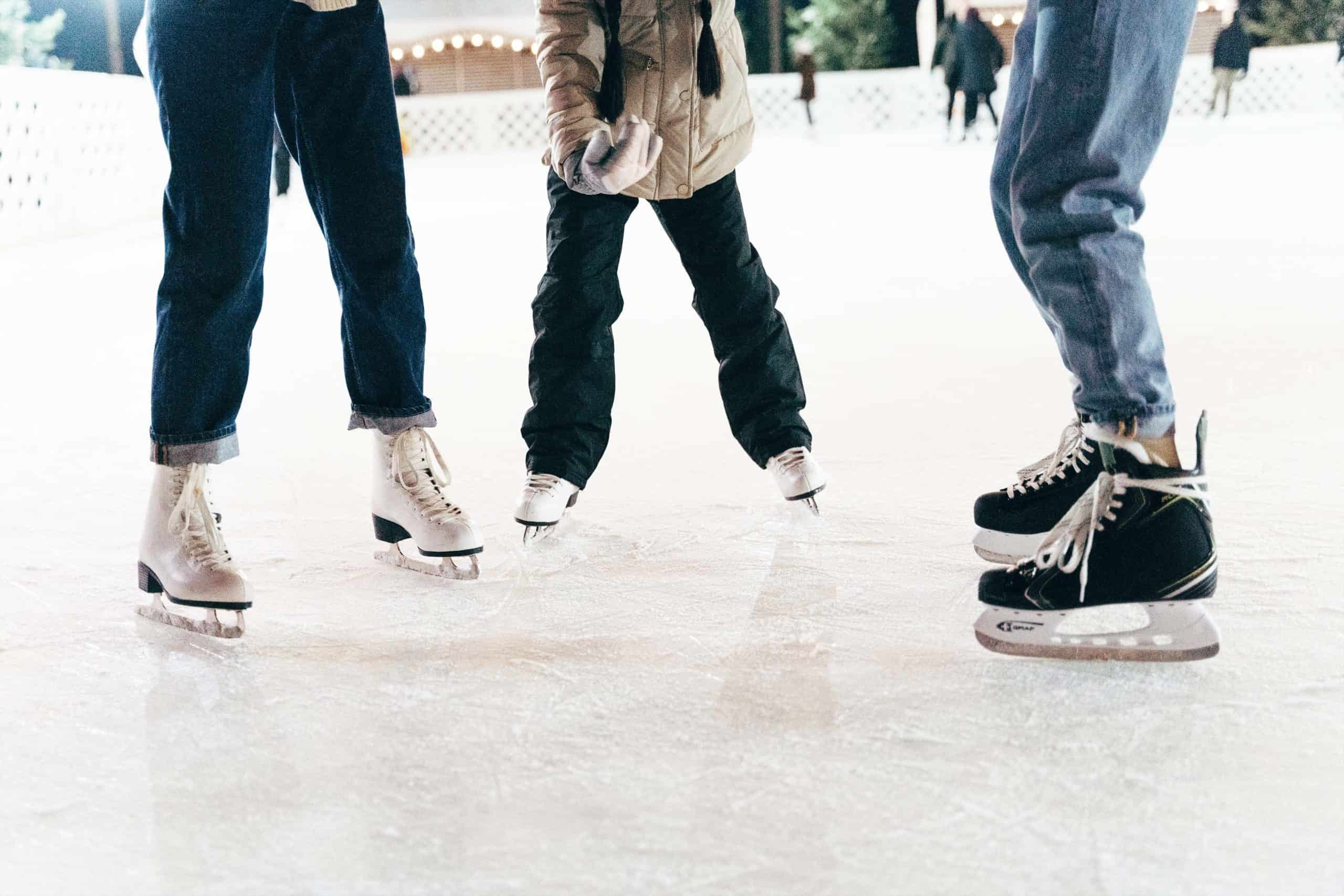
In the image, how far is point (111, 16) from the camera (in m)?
10.4

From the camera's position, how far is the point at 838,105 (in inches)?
494

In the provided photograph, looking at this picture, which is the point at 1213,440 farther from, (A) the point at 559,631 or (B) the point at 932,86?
(B) the point at 932,86

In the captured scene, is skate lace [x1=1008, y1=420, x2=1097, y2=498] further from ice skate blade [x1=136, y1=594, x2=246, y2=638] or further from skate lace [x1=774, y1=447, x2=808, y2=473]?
ice skate blade [x1=136, y1=594, x2=246, y2=638]

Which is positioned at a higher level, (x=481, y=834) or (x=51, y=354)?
(x=481, y=834)

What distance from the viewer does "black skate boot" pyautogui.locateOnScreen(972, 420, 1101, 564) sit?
115 centimetres

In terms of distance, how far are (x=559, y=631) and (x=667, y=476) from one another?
1.68 feet

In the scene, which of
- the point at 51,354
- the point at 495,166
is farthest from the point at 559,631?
the point at 495,166

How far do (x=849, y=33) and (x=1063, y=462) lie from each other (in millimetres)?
13049

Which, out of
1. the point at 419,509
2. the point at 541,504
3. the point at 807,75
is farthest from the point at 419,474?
the point at 807,75

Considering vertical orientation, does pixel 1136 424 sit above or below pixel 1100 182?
below

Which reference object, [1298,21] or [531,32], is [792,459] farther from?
[531,32]

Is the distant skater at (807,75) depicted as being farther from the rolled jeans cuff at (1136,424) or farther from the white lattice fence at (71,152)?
the rolled jeans cuff at (1136,424)

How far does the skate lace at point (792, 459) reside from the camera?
4.58ft

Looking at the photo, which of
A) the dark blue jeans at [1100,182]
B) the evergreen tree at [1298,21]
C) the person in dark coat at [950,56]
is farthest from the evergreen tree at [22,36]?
the evergreen tree at [1298,21]
